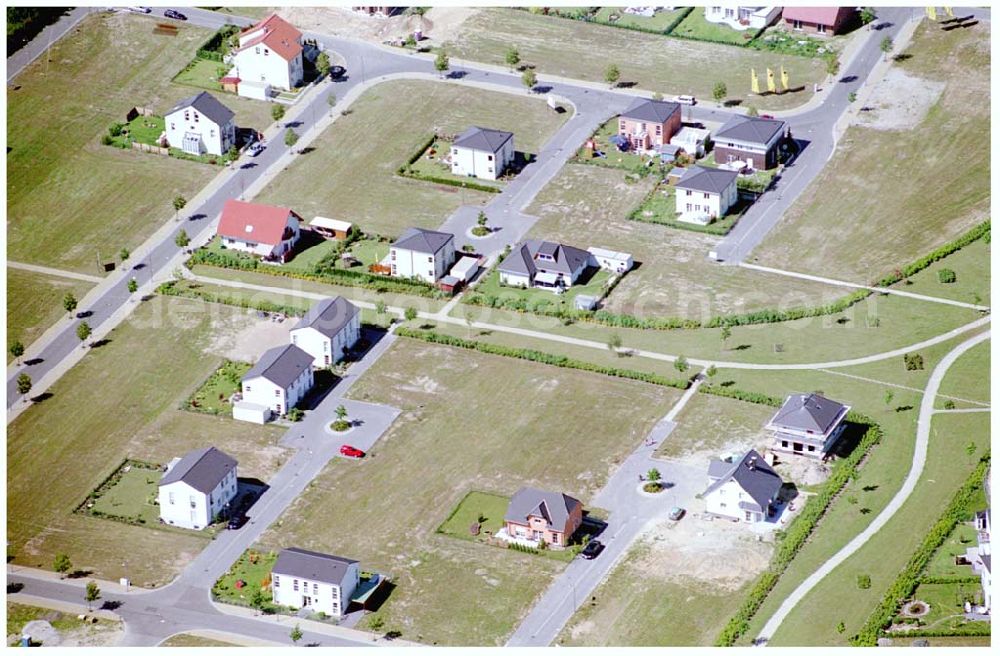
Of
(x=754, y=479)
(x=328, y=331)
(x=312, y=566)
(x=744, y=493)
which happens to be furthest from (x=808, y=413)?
(x=312, y=566)

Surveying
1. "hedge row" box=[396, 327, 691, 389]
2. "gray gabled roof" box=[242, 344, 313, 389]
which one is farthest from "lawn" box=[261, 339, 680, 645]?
"gray gabled roof" box=[242, 344, 313, 389]

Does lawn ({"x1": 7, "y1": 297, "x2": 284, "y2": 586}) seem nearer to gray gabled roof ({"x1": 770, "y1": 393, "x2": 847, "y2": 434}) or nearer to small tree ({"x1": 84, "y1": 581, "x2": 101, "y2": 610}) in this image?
small tree ({"x1": 84, "y1": 581, "x2": 101, "y2": 610})

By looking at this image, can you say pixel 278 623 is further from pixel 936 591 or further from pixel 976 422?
pixel 976 422

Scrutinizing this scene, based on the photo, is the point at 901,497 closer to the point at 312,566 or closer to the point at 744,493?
the point at 744,493

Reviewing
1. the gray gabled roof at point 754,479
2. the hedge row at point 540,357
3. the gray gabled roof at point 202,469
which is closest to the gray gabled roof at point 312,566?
the gray gabled roof at point 202,469

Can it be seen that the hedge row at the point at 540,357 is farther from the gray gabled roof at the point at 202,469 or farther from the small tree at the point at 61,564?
the small tree at the point at 61,564

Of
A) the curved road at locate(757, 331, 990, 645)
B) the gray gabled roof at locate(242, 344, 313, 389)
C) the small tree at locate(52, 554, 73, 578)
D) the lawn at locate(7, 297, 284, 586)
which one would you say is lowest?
the curved road at locate(757, 331, 990, 645)

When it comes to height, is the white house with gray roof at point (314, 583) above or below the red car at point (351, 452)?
above
